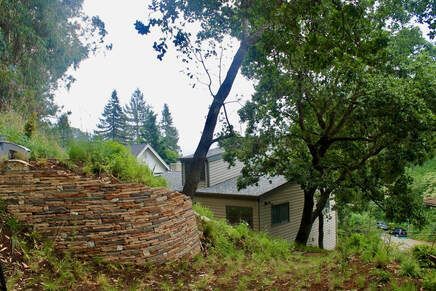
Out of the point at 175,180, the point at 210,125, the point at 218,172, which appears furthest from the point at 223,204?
the point at 210,125

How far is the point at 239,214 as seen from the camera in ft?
49.2

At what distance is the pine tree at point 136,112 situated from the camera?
51062 mm

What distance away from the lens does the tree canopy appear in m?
6.79

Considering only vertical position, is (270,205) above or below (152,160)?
below

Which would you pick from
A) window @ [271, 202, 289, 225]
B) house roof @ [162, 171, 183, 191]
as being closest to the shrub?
window @ [271, 202, 289, 225]

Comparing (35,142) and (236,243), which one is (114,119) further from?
(35,142)

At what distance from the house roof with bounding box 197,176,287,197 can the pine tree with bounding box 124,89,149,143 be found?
35.7m

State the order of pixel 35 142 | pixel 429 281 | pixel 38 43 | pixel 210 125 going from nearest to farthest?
A: pixel 429 281
pixel 35 142
pixel 210 125
pixel 38 43

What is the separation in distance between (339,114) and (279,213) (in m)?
6.22

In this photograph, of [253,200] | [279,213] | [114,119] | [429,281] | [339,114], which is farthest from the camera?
[114,119]

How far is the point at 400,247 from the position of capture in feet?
14.6

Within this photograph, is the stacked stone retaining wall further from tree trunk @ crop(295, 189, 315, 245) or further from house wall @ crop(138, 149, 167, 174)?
house wall @ crop(138, 149, 167, 174)

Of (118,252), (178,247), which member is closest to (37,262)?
(118,252)

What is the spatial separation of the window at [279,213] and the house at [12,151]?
11.4m
